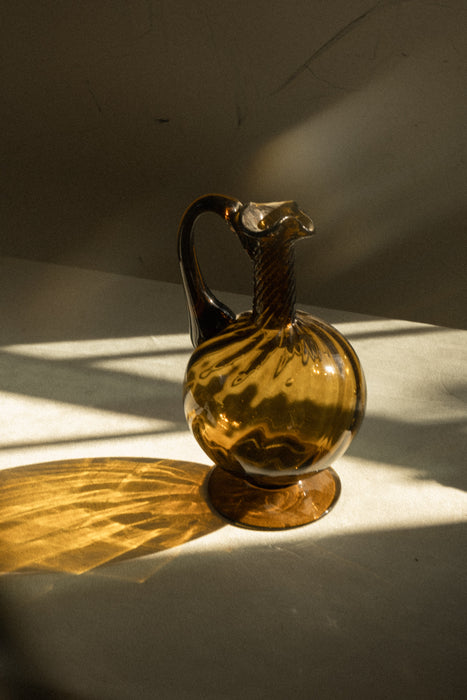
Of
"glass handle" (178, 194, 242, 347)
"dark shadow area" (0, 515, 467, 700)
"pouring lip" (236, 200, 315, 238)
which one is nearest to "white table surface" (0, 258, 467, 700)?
"dark shadow area" (0, 515, 467, 700)

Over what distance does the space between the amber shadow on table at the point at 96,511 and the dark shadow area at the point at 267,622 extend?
27 millimetres

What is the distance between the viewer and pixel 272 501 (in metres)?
0.73

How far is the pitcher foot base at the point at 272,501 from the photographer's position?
709 millimetres

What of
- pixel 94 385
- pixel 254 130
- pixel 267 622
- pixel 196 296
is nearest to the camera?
pixel 267 622

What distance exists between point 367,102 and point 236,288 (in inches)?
16.8

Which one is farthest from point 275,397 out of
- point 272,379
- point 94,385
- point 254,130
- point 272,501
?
point 254,130

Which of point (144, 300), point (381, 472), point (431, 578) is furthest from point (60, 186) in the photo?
point (431, 578)

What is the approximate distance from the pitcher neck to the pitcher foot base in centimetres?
17

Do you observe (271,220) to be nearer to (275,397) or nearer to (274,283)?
(274,283)

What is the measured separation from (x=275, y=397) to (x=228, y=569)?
0.58ft

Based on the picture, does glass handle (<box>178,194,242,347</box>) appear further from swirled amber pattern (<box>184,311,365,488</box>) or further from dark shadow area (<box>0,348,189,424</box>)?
dark shadow area (<box>0,348,189,424</box>)

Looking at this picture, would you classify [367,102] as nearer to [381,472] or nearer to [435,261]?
[435,261]

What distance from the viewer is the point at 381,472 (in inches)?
31.2

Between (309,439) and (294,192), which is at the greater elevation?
(294,192)
